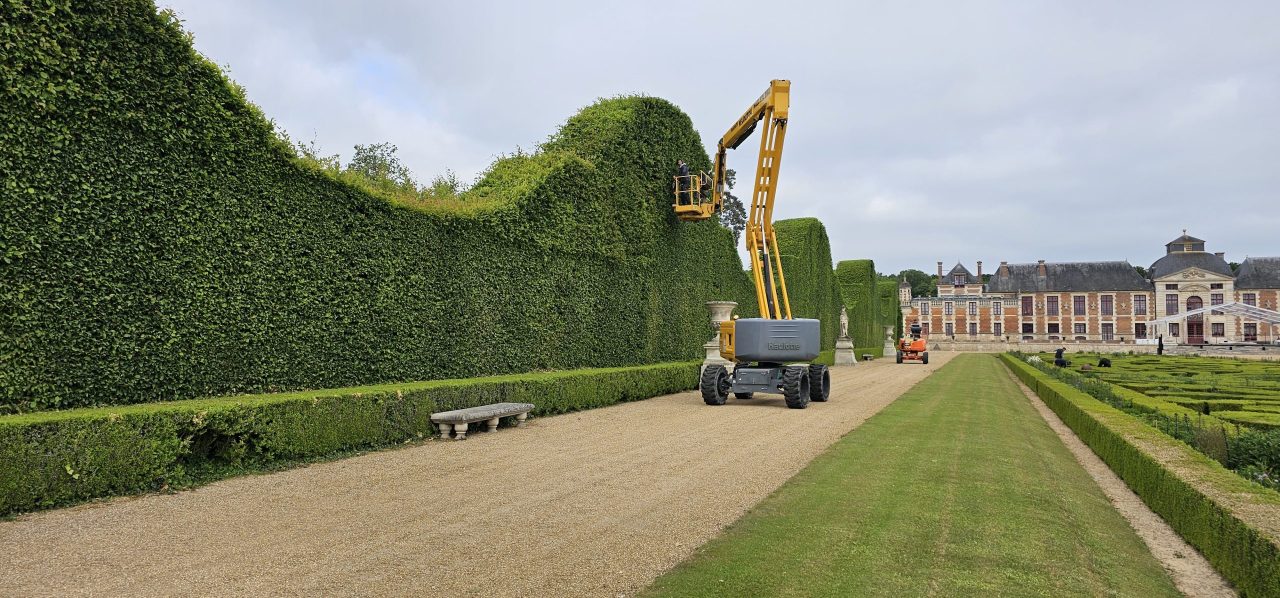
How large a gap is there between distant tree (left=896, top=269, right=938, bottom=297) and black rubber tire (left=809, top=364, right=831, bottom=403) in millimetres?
109194

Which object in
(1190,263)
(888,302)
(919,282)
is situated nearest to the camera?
(888,302)

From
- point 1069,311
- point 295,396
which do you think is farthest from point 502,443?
point 1069,311

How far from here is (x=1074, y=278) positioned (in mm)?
80625

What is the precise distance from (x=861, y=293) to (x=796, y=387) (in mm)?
31444

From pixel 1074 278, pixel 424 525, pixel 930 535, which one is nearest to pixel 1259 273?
pixel 1074 278

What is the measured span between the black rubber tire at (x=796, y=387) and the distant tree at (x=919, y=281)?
11105 centimetres

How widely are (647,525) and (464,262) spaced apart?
26.4 ft

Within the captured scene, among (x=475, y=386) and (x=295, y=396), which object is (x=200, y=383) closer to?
(x=295, y=396)

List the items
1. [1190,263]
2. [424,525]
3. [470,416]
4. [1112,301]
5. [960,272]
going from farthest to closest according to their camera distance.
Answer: [960,272] → [1112,301] → [1190,263] → [470,416] → [424,525]

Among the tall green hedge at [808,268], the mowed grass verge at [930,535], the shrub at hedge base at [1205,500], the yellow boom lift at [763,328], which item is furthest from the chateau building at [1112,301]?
the mowed grass verge at [930,535]

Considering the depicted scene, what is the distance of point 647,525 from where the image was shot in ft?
18.8

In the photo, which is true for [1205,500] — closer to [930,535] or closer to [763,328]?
[930,535]

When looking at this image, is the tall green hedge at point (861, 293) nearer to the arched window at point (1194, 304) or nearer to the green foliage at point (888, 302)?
the green foliage at point (888, 302)

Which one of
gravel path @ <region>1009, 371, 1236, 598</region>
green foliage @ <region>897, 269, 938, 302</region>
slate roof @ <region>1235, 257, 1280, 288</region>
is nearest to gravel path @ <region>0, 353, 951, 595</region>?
gravel path @ <region>1009, 371, 1236, 598</region>
